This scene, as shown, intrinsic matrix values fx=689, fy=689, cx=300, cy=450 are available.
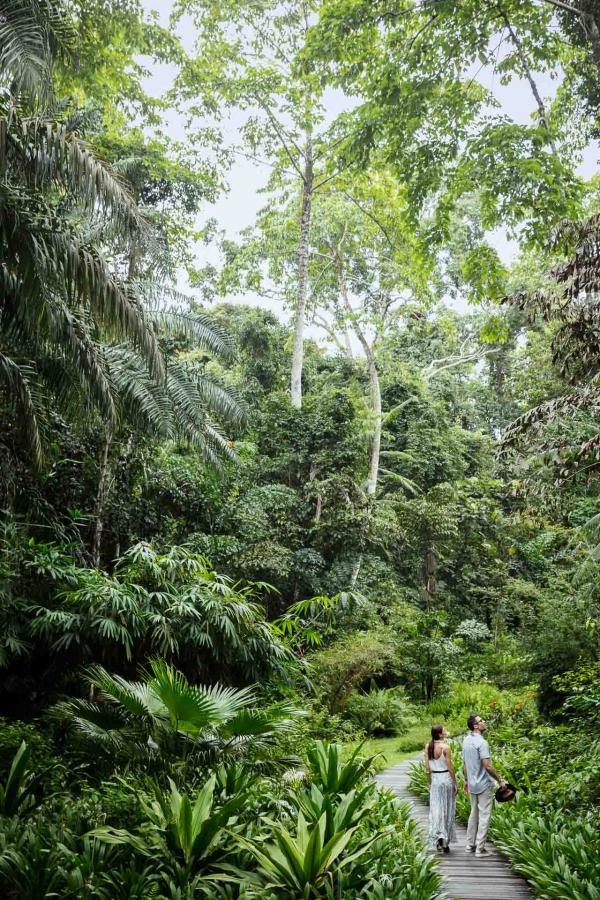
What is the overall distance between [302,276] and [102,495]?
11.5m

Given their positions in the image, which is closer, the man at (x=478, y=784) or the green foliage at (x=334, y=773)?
the green foliage at (x=334, y=773)

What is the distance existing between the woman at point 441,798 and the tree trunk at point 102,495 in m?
7.53

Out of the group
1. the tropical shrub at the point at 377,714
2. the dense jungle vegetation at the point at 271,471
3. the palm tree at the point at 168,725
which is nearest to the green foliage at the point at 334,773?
the dense jungle vegetation at the point at 271,471

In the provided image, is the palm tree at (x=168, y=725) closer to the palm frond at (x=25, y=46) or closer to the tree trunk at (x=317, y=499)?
the palm frond at (x=25, y=46)

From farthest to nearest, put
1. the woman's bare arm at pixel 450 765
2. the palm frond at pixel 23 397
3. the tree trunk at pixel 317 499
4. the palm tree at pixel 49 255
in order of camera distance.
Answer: the tree trunk at pixel 317 499, the palm frond at pixel 23 397, the palm tree at pixel 49 255, the woman's bare arm at pixel 450 765

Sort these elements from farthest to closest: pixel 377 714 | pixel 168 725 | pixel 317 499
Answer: pixel 317 499 < pixel 377 714 < pixel 168 725

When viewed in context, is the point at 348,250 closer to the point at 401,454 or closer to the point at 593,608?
the point at 401,454

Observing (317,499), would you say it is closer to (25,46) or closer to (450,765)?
(450,765)

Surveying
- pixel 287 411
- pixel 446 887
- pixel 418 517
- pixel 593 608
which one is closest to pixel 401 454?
pixel 418 517

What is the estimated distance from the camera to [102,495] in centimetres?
1299

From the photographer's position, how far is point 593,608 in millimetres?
11852

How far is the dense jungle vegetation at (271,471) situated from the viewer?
19.0 feet

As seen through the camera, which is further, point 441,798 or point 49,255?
point 49,255

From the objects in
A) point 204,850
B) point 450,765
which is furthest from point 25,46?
point 450,765
